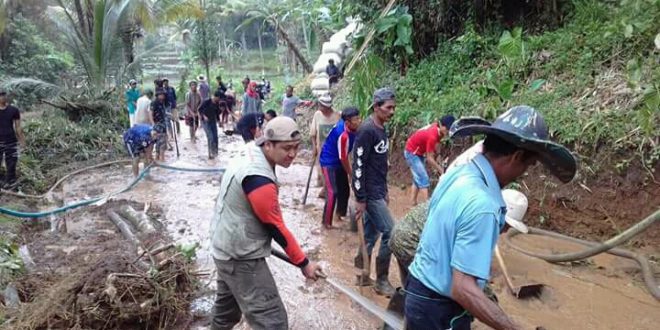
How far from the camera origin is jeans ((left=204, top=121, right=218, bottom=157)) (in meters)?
11.5

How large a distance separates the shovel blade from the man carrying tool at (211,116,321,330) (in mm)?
2551

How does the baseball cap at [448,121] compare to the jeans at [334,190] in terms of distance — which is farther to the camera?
the jeans at [334,190]

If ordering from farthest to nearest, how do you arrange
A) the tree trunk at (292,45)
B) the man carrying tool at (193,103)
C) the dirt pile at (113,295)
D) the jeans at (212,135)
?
the tree trunk at (292,45) < the man carrying tool at (193,103) < the jeans at (212,135) < the dirt pile at (113,295)

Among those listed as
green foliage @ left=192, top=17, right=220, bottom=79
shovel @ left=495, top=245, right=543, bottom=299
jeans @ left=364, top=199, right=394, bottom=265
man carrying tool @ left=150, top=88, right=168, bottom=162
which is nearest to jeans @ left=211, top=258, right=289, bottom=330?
jeans @ left=364, top=199, right=394, bottom=265

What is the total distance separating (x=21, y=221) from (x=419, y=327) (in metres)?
6.84

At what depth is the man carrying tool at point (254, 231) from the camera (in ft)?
9.34

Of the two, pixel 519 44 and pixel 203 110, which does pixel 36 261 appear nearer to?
pixel 203 110

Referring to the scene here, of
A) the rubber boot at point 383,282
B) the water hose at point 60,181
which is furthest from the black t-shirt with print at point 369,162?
the water hose at point 60,181

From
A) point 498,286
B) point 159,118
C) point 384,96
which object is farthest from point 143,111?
point 498,286

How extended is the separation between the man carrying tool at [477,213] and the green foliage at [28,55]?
766 inches

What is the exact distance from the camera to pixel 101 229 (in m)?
6.73

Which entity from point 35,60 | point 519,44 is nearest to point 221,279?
point 519,44

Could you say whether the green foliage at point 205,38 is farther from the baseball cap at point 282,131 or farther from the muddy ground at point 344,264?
the baseball cap at point 282,131

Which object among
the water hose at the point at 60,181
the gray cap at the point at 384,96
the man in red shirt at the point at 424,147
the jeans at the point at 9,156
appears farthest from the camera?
the jeans at the point at 9,156
